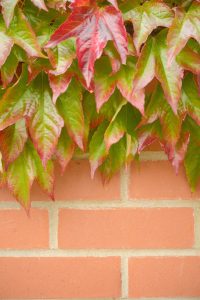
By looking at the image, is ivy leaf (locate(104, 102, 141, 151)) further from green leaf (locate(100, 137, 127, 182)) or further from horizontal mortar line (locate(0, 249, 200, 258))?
horizontal mortar line (locate(0, 249, 200, 258))

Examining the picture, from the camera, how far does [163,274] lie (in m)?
1.03

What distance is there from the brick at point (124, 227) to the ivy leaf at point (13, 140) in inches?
8.2

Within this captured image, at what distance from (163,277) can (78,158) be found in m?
0.30

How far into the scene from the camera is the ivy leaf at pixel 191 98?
0.81 m

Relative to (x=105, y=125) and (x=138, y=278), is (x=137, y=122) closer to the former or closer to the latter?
(x=105, y=125)

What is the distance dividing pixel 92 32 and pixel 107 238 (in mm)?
474

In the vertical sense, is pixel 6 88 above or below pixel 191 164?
above

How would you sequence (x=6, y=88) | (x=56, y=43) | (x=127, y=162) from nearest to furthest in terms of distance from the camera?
(x=56, y=43)
(x=6, y=88)
(x=127, y=162)

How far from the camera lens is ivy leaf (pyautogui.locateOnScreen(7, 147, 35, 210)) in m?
0.91

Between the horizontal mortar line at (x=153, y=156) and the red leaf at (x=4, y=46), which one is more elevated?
the red leaf at (x=4, y=46)

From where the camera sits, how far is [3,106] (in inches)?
30.7

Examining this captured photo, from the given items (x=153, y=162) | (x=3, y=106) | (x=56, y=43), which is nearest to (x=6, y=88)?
(x=3, y=106)

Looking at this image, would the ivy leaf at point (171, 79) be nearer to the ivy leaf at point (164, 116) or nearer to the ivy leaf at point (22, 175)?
the ivy leaf at point (164, 116)

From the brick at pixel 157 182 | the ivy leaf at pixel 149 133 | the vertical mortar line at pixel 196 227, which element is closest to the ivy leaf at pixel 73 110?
the ivy leaf at pixel 149 133
